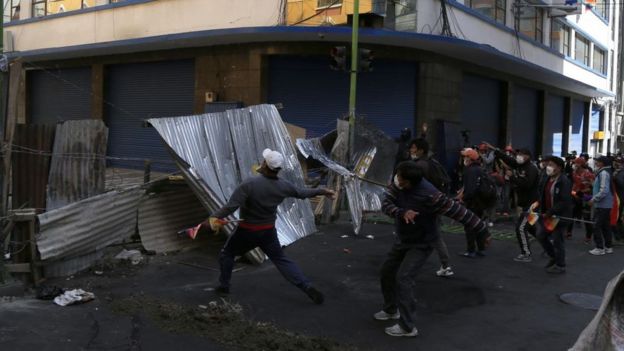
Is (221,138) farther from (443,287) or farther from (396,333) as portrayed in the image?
(396,333)

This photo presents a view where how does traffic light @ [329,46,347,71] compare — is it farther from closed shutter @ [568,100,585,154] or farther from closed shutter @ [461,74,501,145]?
closed shutter @ [568,100,585,154]

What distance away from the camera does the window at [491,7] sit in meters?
18.7

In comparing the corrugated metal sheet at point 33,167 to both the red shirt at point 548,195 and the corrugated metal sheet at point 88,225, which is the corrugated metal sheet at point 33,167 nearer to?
the corrugated metal sheet at point 88,225

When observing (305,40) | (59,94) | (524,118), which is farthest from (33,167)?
(524,118)

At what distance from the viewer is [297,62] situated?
52.7 ft

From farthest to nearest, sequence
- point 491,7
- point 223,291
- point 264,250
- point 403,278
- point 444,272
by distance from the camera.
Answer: point 491,7 → point 444,272 → point 223,291 → point 264,250 → point 403,278

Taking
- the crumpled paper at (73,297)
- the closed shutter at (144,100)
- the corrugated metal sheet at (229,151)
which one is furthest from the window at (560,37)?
the crumpled paper at (73,297)

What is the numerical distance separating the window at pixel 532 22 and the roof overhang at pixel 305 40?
181cm

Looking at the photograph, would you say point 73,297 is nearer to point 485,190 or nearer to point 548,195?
point 485,190

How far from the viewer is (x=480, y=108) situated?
2016 centimetres

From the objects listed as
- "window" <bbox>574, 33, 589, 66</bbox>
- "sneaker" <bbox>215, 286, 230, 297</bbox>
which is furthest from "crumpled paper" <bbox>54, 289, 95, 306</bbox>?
"window" <bbox>574, 33, 589, 66</bbox>

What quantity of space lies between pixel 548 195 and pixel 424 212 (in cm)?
373

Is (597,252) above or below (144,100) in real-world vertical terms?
below

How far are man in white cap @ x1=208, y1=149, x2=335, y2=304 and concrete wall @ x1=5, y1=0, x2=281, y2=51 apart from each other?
9.75 meters
